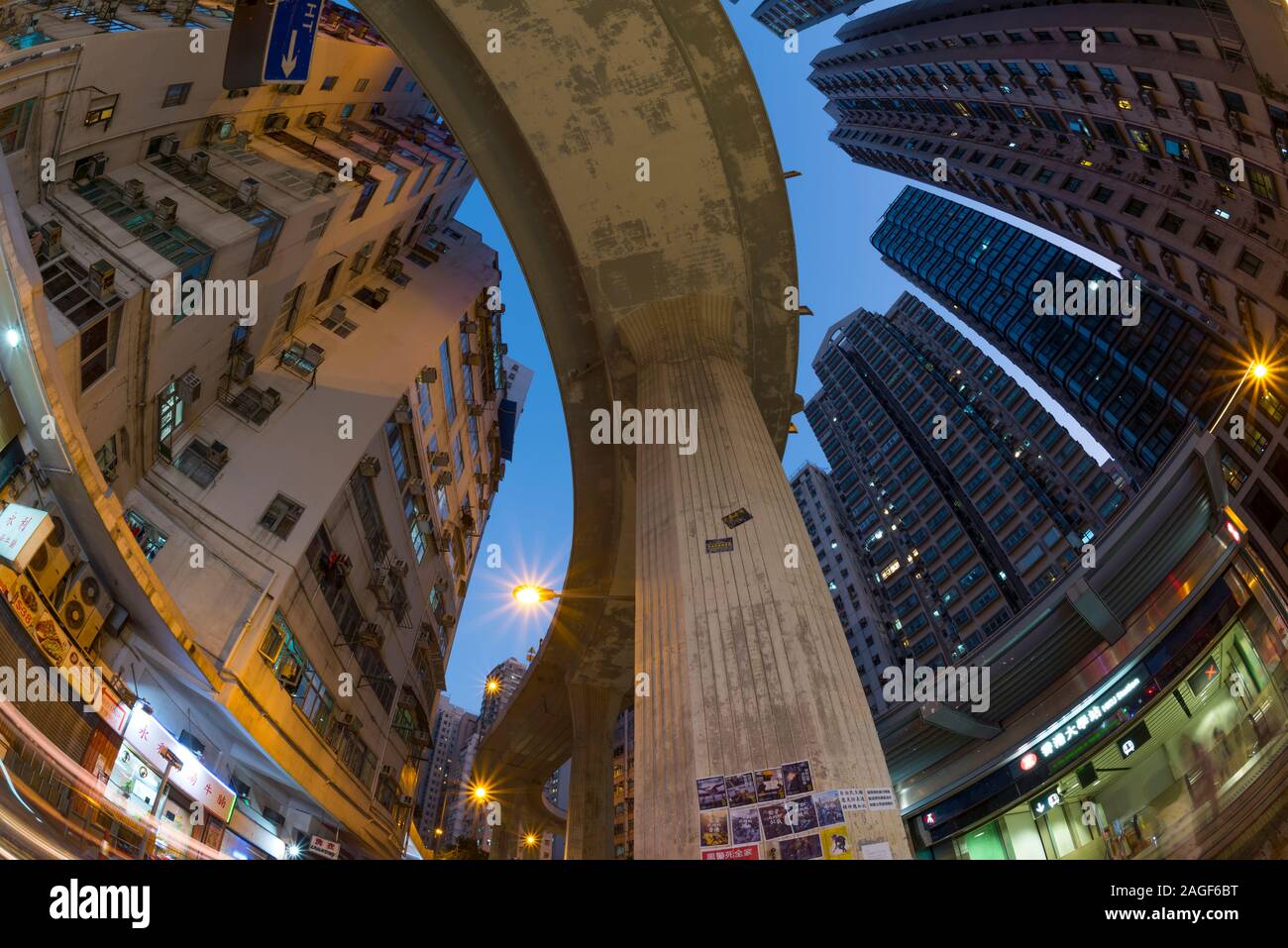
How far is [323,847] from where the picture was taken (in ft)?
61.0

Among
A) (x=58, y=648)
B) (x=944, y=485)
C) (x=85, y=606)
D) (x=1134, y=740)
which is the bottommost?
(x=58, y=648)

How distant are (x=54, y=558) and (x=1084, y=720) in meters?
31.1

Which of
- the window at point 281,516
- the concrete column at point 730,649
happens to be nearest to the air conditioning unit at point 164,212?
the window at point 281,516

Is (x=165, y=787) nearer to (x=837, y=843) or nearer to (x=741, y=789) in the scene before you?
(x=741, y=789)

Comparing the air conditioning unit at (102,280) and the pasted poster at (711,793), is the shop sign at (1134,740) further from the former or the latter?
the air conditioning unit at (102,280)

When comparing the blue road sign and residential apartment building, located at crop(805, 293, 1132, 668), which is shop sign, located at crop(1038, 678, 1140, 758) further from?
the blue road sign

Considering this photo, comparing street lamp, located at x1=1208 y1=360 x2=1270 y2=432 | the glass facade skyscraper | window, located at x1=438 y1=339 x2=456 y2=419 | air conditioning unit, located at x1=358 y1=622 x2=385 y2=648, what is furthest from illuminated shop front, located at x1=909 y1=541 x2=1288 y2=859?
window, located at x1=438 y1=339 x2=456 y2=419

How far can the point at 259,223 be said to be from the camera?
1844 centimetres

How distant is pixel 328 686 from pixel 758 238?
58.2 ft

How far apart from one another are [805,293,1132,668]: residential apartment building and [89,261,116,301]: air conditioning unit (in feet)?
180

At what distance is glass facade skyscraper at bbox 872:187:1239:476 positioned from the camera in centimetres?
4838

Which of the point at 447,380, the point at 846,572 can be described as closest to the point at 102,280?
the point at 447,380
